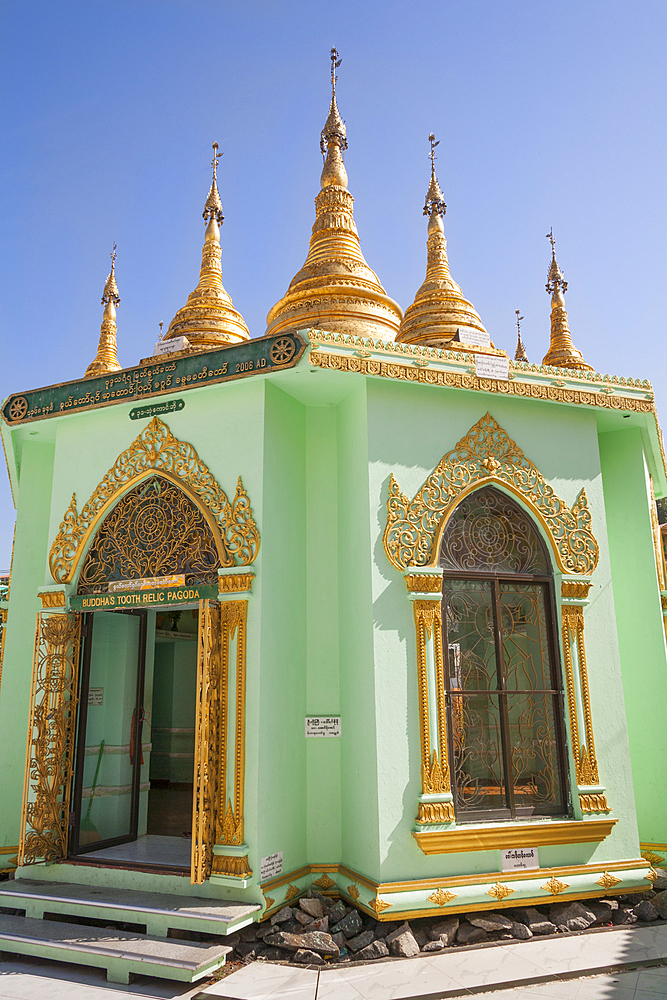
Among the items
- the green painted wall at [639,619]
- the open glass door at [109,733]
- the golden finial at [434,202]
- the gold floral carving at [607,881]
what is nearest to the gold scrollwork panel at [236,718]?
the open glass door at [109,733]

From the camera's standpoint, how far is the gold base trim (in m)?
4.30

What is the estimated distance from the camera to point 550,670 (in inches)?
196

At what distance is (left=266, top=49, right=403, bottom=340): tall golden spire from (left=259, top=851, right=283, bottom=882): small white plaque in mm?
3950

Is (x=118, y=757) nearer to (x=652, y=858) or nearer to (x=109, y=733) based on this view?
(x=109, y=733)

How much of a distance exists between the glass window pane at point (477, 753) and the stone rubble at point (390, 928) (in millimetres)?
609

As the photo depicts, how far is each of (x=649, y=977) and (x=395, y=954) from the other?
1.32 metres

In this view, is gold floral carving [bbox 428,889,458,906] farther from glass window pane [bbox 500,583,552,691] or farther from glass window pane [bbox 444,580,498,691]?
glass window pane [bbox 500,583,552,691]

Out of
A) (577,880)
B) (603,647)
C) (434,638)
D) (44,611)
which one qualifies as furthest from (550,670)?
(44,611)

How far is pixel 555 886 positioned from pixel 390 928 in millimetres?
1081

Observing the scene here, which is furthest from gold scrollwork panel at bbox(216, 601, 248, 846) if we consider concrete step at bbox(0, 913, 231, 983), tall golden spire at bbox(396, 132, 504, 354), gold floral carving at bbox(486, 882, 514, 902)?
tall golden spire at bbox(396, 132, 504, 354)

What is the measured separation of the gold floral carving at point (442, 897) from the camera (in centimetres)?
422

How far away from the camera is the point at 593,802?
15.4ft

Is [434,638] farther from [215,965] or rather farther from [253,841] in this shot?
[215,965]

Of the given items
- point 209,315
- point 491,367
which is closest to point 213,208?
point 209,315
